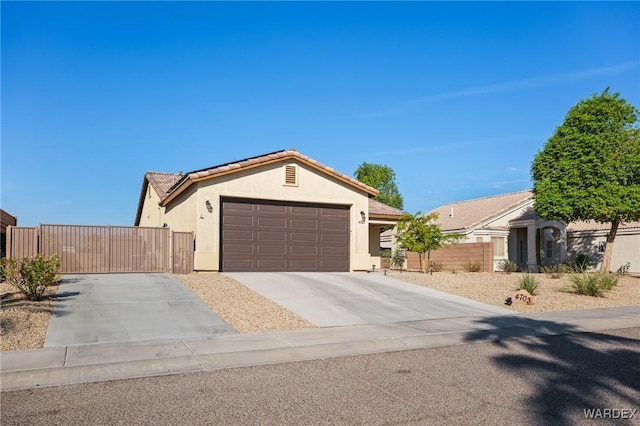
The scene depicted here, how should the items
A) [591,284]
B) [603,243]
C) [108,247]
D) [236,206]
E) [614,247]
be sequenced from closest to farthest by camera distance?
1. [591,284]
2. [108,247]
3. [236,206]
4. [614,247]
5. [603,243]

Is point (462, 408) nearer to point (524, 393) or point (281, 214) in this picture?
point (524, 393)

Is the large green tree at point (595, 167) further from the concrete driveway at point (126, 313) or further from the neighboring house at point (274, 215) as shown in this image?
the concrete driveway at point (126, 313)

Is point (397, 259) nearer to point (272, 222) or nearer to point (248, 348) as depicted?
point (272, 222)

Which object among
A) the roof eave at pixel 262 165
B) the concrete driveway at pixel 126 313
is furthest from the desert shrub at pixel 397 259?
the concrete driveway at pixel 126 313

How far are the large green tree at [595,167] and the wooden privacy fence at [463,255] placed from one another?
3.74 m

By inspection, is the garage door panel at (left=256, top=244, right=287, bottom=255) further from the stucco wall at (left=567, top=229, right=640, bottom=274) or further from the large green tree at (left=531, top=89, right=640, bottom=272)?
the stucco wall at (left=567, top=229, right=640, bottom=274)

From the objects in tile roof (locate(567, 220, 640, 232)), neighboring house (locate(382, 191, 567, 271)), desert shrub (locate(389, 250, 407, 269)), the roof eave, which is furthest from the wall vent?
tile roof (locate(567, 220, 640, 232))

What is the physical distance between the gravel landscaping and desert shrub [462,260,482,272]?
394 cm

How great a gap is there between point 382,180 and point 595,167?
91.0ft

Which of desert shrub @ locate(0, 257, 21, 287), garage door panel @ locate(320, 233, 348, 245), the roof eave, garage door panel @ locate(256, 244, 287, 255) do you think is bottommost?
desert shrub @ locate(0, 257, 21, 287)

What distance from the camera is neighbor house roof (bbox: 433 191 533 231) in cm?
3562

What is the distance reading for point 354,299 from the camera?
15.2 meters

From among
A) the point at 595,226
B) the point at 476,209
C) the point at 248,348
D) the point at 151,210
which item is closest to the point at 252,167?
the point at 248,348

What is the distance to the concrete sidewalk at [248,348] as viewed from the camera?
24.8 feet
